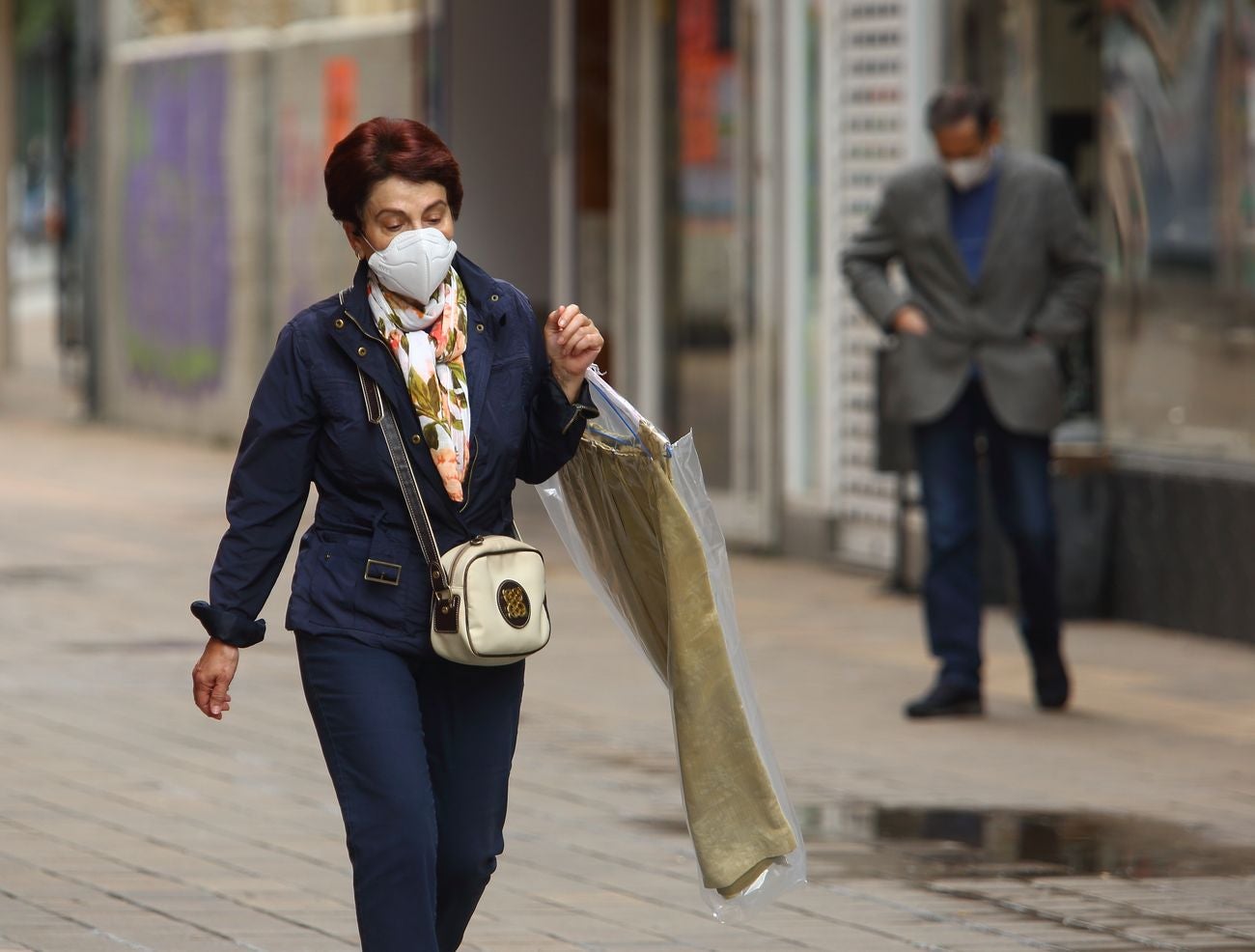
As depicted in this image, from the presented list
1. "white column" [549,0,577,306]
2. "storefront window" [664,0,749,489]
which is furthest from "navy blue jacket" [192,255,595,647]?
"white column" [549,0,577,306]

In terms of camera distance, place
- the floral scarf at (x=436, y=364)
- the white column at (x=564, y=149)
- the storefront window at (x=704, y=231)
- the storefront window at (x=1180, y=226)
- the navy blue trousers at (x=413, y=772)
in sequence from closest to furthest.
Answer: the navy blue trousers at (x=413, y=772) < the floral scarf at (x=436, y=364) < the storefront window at (x=1180, y=226) < the storefront window at (x=704, y=231) < the white column at (x=564, y=149)

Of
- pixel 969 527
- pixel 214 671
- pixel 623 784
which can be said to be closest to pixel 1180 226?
pixel 969 527

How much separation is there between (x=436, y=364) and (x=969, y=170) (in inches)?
179

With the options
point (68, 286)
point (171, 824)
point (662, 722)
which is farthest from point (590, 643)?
point (68, 286)

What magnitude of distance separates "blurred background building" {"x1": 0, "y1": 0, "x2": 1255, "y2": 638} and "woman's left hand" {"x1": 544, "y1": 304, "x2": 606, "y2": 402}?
6060 millimetres

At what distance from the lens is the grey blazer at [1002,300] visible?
8609mm

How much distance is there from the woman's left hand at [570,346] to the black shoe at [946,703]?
4.29m

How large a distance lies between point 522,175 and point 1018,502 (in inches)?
338

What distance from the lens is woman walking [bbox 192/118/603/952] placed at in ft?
14.3

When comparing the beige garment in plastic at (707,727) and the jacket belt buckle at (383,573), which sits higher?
the jacket belt buckle at (383,573)

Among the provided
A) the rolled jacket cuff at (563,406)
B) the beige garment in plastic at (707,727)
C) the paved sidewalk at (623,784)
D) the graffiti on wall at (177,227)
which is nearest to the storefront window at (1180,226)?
the paved sidewalk at (623,784)

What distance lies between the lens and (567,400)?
4.65 meters

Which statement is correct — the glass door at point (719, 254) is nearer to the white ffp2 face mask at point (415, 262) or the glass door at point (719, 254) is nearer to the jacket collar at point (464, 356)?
the jacket collar at point (464, 356)

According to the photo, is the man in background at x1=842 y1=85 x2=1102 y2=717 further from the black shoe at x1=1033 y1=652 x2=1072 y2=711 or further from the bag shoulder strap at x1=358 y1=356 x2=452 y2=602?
the bag shoulder strap at x1=358 y1=356 x2=452 y2=602
